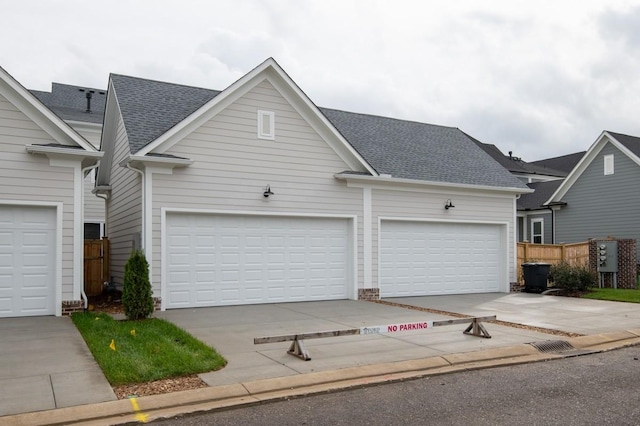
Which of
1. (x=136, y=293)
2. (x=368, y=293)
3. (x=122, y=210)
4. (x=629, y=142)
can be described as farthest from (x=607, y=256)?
(x=122, y=210)

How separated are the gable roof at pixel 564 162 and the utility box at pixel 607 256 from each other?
2149 cm

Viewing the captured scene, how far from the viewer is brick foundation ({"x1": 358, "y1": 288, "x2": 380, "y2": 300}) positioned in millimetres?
15788

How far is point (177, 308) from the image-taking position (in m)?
13.5

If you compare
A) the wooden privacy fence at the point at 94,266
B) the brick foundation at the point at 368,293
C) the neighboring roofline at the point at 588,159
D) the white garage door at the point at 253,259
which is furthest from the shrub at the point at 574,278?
the wooden privacy fence at the point at 94,266

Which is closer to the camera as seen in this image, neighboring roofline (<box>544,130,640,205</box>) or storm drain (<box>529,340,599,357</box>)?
storm drain (<box>529,340,599,357</box>)

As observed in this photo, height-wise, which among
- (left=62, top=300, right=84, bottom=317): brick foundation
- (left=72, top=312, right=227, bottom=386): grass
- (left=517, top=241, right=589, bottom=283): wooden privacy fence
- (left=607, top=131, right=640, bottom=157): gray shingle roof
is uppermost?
(left=607, top=131, right=640, bottom=157): gray shingle roof

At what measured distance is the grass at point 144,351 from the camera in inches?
284

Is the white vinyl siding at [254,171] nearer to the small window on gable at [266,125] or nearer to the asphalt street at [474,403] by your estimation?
the small window on gable at [266,125]

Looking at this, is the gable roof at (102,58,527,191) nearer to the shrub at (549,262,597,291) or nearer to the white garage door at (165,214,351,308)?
the white garage door at (165,214,351,308)

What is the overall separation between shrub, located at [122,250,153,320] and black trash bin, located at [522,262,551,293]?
1220 cm

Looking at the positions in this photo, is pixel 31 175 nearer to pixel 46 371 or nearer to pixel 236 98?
pixel 236 98

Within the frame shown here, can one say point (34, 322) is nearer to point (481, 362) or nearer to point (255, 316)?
point (255, 316)

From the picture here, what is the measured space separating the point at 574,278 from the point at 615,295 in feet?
4.09

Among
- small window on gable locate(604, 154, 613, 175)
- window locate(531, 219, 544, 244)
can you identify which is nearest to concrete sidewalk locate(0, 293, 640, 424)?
small window on gable locate(604, 154, 613, 175)
